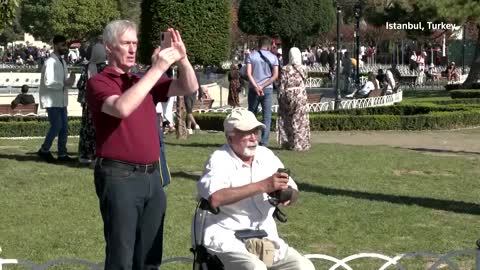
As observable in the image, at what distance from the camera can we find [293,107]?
13.1 metres

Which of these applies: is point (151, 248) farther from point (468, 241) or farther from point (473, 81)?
point (473, 81)

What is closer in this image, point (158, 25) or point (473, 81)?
point (158, 25)

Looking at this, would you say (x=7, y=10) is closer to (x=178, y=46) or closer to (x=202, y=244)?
(x=202, y=244)

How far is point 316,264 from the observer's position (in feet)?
21.9

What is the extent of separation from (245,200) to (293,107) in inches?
320

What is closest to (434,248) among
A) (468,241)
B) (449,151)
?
(468,241)

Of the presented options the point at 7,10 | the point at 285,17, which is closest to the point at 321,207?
the point at 7,10

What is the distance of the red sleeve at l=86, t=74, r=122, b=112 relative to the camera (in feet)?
14.9

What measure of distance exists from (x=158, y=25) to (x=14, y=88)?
425 inches

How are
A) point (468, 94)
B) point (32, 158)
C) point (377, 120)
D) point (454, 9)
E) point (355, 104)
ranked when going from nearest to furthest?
point (32, 158) → point (377, 120) → point (454, 9) → point (355, 104) → point (468, 94)

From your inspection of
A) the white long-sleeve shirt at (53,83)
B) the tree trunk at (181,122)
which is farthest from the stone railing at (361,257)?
the tree trunk at (181,122)

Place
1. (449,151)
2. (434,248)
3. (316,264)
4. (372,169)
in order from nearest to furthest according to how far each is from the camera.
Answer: (316,264)
(434,248)
(372,169)
(449,151)

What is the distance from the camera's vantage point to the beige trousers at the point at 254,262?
15.9 ft

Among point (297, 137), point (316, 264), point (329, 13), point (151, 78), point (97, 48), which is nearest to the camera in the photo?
point (151, 78)
